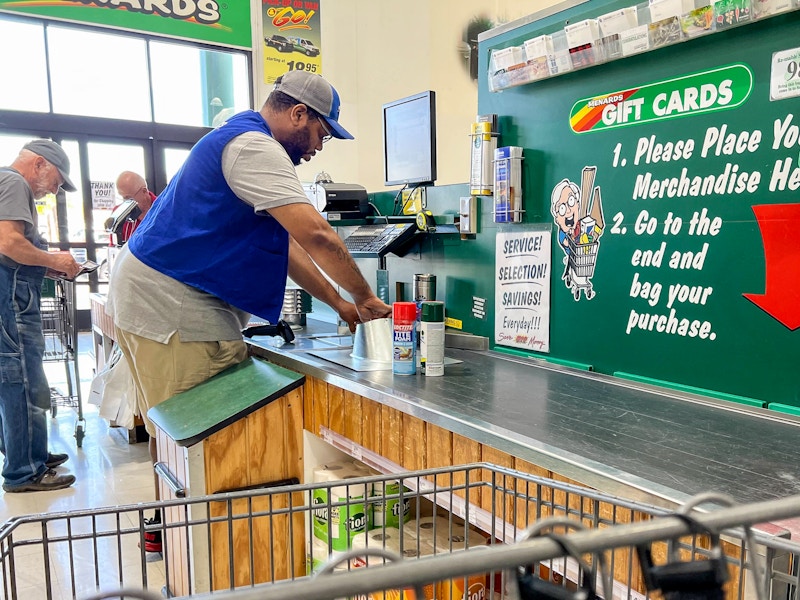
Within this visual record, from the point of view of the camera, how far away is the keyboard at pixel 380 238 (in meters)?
2.54

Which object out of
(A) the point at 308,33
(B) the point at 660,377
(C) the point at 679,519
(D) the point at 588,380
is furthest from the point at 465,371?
(A) the point at 308,33

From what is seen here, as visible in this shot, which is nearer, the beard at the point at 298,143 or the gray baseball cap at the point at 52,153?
the beard at the point at 298,143

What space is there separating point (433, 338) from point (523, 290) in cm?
43

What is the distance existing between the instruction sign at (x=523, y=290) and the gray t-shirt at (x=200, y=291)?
29.1 inches

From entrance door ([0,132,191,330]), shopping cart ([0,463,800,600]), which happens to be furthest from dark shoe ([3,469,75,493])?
entrance door ([0,132,191,330])

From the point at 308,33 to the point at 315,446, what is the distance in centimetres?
702

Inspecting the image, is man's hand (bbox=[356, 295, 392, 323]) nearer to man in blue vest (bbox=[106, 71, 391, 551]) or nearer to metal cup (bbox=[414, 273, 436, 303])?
man in blue vest (bbox=[106, 71, 391, 551])

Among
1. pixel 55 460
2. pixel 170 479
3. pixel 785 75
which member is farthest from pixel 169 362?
pixel 55 460

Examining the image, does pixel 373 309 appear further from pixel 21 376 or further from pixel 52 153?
pixel 52 153

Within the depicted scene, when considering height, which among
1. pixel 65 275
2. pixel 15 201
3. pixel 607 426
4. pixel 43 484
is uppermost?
pixel 15 201

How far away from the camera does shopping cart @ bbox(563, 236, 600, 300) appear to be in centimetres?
184

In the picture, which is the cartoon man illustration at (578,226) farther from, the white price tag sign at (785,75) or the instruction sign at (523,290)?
the white price tag sign at (785,75)

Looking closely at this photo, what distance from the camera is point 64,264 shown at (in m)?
3.29

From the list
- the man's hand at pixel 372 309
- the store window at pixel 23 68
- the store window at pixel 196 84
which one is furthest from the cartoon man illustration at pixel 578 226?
the store window at pixel 23 68
